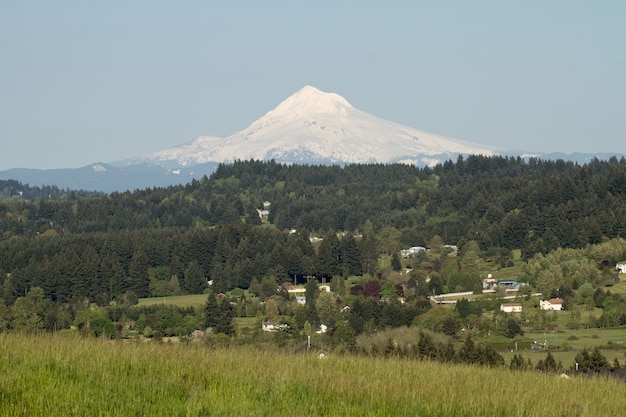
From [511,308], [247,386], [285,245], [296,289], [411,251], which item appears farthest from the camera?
[285,245]

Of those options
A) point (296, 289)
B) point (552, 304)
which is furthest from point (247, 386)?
point (296, 289)

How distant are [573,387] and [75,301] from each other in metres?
114

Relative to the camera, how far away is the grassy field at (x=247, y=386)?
13.7 metres

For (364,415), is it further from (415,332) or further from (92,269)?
(92,269)

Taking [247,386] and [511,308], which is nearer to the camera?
[247,386]

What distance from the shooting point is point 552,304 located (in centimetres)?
10269

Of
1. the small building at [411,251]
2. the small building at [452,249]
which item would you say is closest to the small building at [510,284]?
the small building at [452,249]

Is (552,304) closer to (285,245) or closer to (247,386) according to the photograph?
(285,245)

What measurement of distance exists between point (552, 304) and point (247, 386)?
9123 cm

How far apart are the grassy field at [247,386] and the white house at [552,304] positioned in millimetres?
84272

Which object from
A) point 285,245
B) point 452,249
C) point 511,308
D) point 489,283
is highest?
point 285,245

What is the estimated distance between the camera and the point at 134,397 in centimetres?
1384

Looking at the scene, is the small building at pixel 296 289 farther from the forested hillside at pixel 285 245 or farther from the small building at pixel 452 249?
the small building at pixel 452 249

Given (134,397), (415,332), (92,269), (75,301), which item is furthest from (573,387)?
(92,269)
